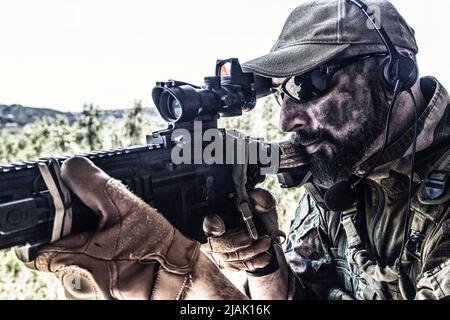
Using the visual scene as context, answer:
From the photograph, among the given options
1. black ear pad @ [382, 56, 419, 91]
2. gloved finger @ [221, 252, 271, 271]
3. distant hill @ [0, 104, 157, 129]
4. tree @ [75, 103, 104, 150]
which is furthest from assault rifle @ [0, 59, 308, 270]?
tree @ [75, 103, 104, 150]

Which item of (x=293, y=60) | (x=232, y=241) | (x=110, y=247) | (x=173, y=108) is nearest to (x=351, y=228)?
(x=232, y=241)

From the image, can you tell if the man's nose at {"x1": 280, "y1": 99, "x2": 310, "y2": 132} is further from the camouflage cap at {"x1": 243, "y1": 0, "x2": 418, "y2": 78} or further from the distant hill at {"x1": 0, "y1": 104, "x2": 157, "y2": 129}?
the distant hill at {"x1": 0, "y1": 104, "x2": 157, "y2": 129}

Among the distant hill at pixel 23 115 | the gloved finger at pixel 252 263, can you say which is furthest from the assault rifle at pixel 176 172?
the distant hill at pixel 23 115

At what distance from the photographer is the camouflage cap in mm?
943

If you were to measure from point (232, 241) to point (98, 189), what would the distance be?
38 cm

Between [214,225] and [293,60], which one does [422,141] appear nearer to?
[293,60]

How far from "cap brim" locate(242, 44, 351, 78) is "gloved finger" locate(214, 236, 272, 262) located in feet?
1.14

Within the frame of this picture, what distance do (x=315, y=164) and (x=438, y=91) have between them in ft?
0.96

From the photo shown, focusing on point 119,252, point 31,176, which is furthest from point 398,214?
point 31,176

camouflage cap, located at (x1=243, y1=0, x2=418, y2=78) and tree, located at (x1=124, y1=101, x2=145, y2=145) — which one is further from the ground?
camouflage cap, located at (x1=243, y1=0, x2=418, y2=78)

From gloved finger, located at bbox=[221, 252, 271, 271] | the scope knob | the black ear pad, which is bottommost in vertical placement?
gloved finger, located at bbox=[221, 252, 271, 271]

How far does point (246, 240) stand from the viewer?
0.98 meters

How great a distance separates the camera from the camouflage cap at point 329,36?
943mm
